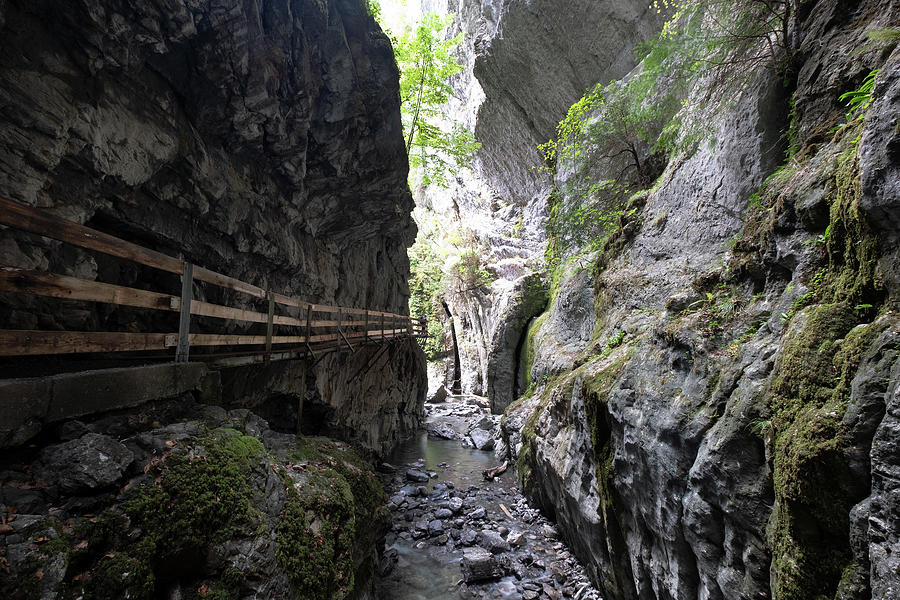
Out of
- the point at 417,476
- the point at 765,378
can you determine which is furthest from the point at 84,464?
the point at 417,476

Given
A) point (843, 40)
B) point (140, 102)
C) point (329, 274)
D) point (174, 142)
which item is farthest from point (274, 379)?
point (843, 40)

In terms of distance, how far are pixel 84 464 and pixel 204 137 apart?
5.42 metres

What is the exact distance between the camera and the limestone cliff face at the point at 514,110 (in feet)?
46.8

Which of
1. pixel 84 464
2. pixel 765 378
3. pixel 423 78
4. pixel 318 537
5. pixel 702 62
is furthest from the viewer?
pixel 423 78

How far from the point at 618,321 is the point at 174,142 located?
917 centimetres

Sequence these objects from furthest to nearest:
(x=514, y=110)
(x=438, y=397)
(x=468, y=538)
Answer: (x=438, y=397) → (x=514, y=110) → (x=468, y=538)

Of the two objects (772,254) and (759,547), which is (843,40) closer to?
(772,254)

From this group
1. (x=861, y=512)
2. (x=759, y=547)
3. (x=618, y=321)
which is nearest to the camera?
(x=861, y=512)

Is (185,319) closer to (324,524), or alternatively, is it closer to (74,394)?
(74,394)

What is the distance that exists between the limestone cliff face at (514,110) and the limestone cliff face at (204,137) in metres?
9.65

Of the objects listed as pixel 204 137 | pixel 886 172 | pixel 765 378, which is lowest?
pixel 765 378

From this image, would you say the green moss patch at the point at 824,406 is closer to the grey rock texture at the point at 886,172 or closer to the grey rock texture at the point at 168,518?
the grey rock texture at the point at 886,172

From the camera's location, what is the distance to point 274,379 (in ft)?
25.9

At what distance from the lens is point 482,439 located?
1577 centimetres
